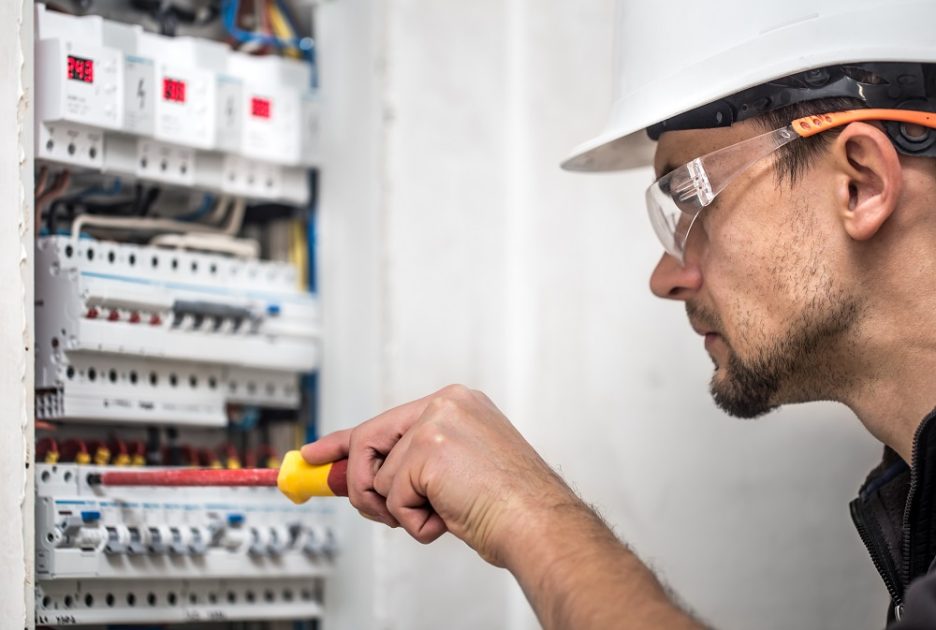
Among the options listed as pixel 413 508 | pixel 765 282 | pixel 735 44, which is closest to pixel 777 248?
pixel 765 282

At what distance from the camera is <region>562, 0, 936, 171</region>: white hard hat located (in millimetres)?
1467

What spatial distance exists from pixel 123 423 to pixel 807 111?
114 cm

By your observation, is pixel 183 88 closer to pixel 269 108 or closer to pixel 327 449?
pixel 269 108

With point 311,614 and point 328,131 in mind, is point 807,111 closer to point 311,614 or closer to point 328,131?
point 328,131

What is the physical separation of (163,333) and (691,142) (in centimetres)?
83

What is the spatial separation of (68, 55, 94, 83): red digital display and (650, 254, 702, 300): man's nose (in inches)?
33.7

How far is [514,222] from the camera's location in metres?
2.19

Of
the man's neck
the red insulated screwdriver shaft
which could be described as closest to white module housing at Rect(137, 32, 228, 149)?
the red insulated screwdriver shaft

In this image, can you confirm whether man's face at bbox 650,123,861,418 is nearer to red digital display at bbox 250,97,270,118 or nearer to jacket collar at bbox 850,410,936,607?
jacket collar at bbox 850,410,936,607

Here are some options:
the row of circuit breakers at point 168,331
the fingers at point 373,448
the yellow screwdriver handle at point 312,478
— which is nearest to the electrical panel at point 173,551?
the row of circuit breakers at point 168,331

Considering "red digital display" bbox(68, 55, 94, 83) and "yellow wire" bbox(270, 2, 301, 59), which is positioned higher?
"yellow wire" bbox(270, 2, 301, 59)

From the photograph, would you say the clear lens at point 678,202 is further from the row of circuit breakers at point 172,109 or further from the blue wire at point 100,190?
the blue wire at point 100,190

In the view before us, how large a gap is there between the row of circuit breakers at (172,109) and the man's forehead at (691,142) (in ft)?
2.22

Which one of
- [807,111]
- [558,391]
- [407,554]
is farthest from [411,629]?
[807,111]
